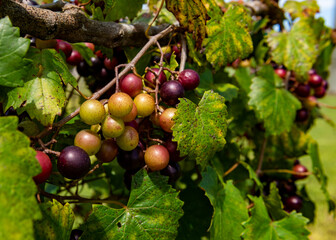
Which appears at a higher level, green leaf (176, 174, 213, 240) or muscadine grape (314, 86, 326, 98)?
muscadine grape (314, 86, 326, 98)

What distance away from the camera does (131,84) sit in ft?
2.53

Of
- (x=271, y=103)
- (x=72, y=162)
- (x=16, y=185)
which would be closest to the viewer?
(x=16, y=185)

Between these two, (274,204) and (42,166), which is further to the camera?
(274,204)

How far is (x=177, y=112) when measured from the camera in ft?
2.42

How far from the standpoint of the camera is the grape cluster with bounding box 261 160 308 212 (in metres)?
1.46

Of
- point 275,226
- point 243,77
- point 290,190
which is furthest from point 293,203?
point 243,77

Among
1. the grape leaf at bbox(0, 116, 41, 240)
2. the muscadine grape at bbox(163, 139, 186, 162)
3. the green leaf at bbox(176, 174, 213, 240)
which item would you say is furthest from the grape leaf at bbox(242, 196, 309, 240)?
the grape leaf at bbox(0, 116, 41, 240)

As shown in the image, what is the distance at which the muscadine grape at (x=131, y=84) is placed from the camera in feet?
2.54

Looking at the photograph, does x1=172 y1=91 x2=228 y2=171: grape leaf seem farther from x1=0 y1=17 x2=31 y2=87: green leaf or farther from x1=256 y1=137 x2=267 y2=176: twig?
x1=256 y1=137 x2=267 y2=176: twig

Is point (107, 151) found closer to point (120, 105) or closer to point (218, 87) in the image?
point (120, 105)

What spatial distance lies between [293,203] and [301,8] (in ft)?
3.45

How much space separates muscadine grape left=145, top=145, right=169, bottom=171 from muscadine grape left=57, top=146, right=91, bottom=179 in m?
0.18

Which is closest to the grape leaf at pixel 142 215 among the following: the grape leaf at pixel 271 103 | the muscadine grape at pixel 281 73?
the grape leaf at pixel 271 103

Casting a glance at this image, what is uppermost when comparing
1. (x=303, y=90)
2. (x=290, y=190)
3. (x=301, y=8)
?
(x=301, y=8)
